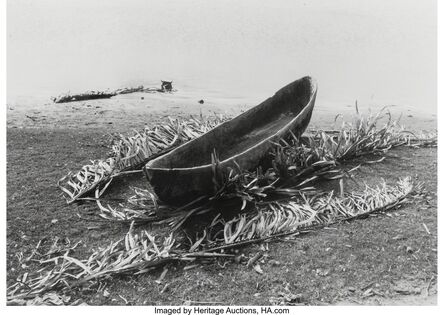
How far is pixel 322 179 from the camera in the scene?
4.57 meters

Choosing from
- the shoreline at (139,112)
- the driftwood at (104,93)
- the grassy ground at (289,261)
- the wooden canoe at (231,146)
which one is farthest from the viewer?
the driftwood at (104,93)

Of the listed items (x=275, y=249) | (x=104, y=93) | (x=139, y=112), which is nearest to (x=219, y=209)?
(x=275, y=249)

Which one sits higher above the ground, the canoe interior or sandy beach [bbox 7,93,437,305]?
the canoe interior

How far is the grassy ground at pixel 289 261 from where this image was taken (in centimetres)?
324

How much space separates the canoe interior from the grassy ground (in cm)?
86

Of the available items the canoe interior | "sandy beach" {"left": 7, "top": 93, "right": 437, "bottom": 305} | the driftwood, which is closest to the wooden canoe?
the canoe interior

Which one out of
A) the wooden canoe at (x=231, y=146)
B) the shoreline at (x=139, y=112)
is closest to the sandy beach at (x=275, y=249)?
the wooden canoe at (x=231, y=146)

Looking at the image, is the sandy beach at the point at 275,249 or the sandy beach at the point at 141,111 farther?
the sandy beach at the point at 141,111

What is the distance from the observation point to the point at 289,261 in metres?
3.50

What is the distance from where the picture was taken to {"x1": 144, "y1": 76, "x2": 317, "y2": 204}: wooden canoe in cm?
370

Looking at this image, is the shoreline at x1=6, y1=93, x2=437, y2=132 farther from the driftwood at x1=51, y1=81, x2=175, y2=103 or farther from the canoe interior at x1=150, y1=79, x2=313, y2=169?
the canoe interior at x1=150, y1=79, x2=313, y2=169

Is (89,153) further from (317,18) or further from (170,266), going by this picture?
(317,18)

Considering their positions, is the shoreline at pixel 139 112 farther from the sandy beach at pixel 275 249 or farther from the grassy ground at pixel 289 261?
the grassy ground at pixel 289 261

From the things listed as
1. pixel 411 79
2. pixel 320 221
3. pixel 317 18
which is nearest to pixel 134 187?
pixel 320 221
